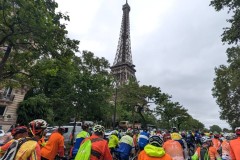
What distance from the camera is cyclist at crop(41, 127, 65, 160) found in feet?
17.8

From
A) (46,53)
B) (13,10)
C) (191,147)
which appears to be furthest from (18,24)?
(191,147)

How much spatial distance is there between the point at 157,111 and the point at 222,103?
1108cm

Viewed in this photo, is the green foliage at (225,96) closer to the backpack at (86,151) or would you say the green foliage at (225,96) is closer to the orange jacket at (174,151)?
the orange jacket at (174,151)

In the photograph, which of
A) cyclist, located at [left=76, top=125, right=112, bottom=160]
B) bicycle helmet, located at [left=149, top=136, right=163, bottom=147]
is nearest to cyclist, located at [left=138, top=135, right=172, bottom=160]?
bicycle helmet, located at [left=149, top=136, right=163, bottom=147]

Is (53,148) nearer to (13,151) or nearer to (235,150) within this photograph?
(13,151)

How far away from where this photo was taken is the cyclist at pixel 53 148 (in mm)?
5414

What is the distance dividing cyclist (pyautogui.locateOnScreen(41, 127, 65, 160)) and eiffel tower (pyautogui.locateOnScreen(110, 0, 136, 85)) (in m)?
83.4

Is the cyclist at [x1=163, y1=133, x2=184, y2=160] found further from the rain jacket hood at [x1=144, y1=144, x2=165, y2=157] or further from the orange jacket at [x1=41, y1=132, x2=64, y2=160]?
the orange jacket at [x1=41, y1=132, x2=64, y2=160]

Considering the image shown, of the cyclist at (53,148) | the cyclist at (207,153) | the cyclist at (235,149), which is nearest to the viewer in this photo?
the cyclist at (235,149)

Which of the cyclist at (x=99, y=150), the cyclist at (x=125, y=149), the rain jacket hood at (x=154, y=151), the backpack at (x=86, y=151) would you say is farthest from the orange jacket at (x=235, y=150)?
the cyclist at (x=125, y=149)

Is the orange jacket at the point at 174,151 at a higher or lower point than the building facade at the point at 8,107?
lower

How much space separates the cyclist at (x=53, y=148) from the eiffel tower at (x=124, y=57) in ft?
273

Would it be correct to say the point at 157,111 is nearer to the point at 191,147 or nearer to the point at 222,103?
the point at 222,103

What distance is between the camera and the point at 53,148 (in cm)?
554
